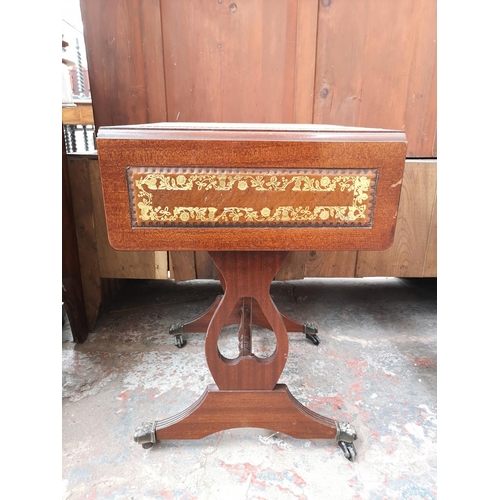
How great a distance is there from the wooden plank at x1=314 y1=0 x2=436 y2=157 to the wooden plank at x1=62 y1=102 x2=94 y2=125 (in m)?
1.44

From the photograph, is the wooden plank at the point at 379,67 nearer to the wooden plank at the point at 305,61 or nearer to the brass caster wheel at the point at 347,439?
the wooden plank at the point at 305,61

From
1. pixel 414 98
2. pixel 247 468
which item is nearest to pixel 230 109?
pixel 414 98

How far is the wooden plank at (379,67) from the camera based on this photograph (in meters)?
1.53

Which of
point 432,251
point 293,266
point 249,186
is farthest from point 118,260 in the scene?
point 432,251

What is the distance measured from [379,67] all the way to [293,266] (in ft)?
3.25

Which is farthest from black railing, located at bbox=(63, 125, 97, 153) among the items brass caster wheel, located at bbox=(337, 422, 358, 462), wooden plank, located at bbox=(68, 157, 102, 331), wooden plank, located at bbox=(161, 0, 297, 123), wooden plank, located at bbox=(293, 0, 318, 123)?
brass caster wheel, located at bbox=(337, 422, 358, 462)

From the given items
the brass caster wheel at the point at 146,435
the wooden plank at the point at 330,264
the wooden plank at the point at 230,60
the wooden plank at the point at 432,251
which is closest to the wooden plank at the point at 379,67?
the wooden plank at the point at 230,60

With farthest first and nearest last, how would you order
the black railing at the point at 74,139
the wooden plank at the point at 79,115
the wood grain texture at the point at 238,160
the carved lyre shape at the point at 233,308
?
1. the wooden plank at the point at 79,115
2. the black railing at the point at 74,139
3. the carved lyre shape at the point at 233,308
4. the wood grain texture at the point at 238,160

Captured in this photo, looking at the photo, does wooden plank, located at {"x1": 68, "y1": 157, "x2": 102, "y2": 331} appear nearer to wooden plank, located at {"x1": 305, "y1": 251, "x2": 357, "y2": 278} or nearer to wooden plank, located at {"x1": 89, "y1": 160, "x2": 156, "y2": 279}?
wooden plank, located at {"x1": 89, "y1": 160, "x2": 156, "y2": 279}

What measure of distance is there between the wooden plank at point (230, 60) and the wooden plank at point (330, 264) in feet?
2.15

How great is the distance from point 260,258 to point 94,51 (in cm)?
126

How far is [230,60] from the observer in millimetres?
1554

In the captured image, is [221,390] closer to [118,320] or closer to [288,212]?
[288,212]

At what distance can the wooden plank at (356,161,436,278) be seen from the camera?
157 cm
